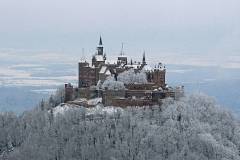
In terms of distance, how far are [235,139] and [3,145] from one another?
2398cm

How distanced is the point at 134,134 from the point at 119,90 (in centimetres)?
861

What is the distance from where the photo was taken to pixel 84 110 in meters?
72.1

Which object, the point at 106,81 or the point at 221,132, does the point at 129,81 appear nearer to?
the point at 106,81

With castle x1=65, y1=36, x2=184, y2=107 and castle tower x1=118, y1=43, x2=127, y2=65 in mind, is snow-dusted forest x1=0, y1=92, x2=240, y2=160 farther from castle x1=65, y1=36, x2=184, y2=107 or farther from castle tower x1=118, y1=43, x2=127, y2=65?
castle tower x1=118, y1=43, x2=127, y2=65

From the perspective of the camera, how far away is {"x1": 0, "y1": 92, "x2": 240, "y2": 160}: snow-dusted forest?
6644 cm

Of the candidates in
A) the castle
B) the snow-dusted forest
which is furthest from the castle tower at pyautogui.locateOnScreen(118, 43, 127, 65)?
the snow-dusted forest

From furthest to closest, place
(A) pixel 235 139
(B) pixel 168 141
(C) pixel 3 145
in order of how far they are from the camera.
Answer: (C) pixel 3 145
(A) pixel 235 139
(B) pixel 168 141

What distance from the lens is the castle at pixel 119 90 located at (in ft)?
241

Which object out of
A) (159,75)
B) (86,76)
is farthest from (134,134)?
(86,76)

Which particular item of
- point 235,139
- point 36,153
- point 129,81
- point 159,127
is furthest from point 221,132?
point 36,153

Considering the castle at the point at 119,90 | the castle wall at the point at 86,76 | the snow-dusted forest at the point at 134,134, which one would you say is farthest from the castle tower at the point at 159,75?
the snow-dusted forest at the point at 134,134

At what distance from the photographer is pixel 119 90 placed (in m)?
75.1

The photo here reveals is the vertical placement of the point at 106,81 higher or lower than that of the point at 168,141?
higher

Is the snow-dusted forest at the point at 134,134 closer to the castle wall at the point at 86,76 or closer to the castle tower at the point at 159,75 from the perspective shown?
the castle tower at the point at 159,75
